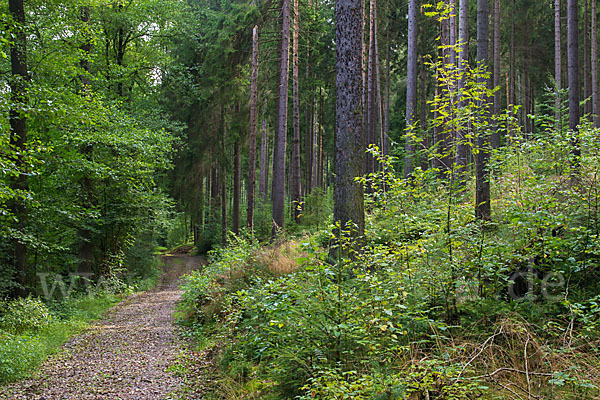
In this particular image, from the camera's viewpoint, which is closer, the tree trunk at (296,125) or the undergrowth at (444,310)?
the undergrowth at (444,310)

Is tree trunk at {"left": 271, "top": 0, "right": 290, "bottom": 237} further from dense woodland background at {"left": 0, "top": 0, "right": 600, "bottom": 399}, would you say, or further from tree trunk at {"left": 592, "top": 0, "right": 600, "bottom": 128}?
tree trunk at {"left": 592, "top": 0, "right": 600, "bottom": 128}

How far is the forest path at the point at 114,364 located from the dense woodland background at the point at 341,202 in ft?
2.80

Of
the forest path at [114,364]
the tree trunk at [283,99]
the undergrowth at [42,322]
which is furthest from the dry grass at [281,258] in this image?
the undergrowth at [42,322]

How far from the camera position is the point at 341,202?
20.1 ft

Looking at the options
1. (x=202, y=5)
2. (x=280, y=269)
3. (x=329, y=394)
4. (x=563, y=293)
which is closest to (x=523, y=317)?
(x=563, y=293)

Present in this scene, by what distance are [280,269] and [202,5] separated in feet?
85.6

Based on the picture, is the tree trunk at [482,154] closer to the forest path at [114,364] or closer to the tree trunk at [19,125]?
the forest path at [114,364]

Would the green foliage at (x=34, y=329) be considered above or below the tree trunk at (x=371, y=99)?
below

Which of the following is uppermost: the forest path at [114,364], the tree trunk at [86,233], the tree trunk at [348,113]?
the tree trunk at [348,113]

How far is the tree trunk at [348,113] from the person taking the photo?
6141 mm

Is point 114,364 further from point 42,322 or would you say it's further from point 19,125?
point 19,125

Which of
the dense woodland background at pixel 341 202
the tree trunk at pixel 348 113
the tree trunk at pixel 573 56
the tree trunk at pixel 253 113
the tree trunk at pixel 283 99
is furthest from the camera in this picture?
the tree trunk at pixel 253 113

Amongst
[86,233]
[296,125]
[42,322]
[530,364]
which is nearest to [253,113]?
[296,125]

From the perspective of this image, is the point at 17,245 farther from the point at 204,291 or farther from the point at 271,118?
the point at 271,118
